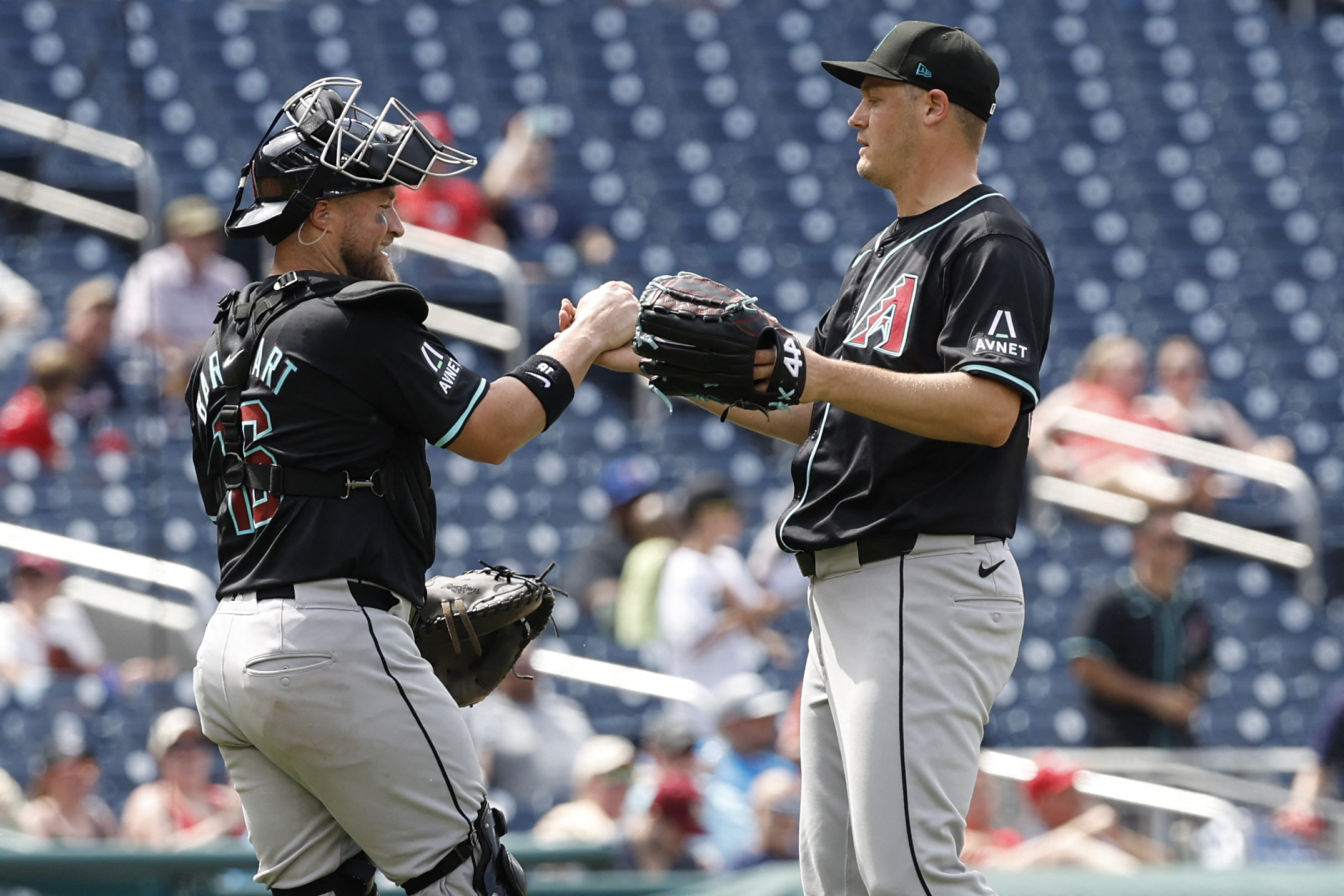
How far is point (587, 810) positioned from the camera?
660 centimetres

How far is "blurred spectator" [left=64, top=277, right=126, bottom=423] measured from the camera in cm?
851

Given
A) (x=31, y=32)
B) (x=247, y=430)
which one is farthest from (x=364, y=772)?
(x=31, y=32)

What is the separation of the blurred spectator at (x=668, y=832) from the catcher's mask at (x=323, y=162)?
11.9 ft

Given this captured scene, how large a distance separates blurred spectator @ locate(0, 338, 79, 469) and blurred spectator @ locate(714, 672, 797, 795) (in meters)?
4.04

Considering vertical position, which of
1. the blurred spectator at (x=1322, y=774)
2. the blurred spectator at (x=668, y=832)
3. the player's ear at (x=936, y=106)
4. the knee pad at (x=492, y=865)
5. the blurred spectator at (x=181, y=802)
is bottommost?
the blurred spectator at (x=181, y=802)

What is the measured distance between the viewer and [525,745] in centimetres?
716

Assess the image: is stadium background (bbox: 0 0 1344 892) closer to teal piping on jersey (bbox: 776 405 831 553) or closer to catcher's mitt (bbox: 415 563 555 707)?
catcher's mitt (bbox: 415 563 555 707)

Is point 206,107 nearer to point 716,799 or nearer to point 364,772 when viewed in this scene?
point 716,799

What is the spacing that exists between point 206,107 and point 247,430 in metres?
9.84

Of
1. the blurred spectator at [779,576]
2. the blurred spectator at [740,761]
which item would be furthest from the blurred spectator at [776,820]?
the blurred spectator at [779,576]

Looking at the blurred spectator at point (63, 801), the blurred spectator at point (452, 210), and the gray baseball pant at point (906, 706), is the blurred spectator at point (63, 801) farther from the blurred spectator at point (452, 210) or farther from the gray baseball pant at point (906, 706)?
the gray baseball pant at point (906, 706)

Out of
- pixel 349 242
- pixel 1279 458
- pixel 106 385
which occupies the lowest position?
pixel 106 385

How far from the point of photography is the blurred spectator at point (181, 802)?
641 centimetres

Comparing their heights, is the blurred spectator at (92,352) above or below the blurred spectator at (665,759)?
above
